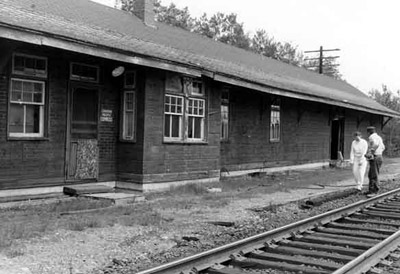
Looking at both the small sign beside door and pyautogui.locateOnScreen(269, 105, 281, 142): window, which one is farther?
pyautogui.locateOnScreen(269, 105, 281, 142): window

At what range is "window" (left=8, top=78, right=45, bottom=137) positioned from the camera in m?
10.7

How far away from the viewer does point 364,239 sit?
303 inches

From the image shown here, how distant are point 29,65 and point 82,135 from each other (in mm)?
2137

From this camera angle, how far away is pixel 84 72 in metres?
12.1

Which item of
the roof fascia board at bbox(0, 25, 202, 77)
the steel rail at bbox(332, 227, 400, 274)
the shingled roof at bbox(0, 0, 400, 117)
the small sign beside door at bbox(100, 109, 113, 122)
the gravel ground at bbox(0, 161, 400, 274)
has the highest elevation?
the shingled roof at bbox(0, 0, 400, 117)

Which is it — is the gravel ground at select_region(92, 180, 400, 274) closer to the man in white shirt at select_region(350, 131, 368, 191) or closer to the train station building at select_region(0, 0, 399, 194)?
the man in white shirt at select_region(350, 131, 368, 191)

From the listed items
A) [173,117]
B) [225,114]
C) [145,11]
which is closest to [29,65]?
[173,117]

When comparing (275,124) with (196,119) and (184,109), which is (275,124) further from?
(184,109)

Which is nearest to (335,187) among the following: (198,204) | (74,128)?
(198,204)

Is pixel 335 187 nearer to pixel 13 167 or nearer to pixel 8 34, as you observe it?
pixel 13 167

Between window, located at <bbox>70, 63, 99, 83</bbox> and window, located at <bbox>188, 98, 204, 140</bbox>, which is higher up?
window, located at <bbox>70, 63, 99, 83</bbox>

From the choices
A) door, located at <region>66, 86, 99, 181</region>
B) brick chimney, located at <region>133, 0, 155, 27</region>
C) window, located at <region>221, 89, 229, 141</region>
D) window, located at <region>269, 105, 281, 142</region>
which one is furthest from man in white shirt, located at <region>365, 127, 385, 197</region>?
brick chimney, located at <region>133, 0, 155, 27</region>

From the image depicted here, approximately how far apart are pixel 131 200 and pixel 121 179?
1876 mm

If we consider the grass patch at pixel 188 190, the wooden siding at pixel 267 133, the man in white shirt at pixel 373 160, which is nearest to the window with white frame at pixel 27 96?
the grass patch at pixel 188 190
